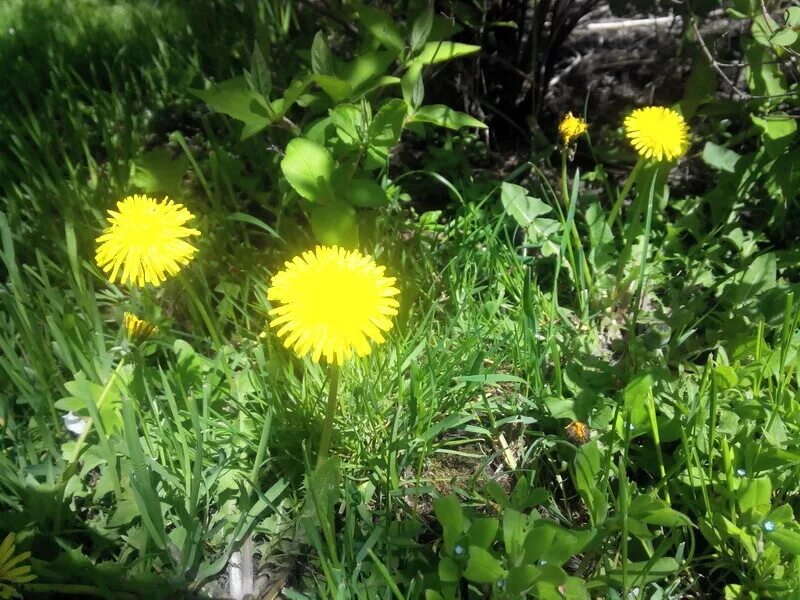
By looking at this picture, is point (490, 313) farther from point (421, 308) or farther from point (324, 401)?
point (324, 401)

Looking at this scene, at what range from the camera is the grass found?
3.27 ft

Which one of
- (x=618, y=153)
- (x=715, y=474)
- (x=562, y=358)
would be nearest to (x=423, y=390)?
(x=562, y=358)

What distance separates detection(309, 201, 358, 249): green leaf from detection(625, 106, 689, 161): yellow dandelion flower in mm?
609

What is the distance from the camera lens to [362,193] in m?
1.31

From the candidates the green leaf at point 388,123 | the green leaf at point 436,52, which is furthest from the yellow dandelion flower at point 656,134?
the green leaf at point 388,123

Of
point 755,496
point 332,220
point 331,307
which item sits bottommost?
point 755,496

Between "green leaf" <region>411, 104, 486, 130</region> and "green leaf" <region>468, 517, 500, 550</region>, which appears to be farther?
"green leaf" <region>411, 104, 486, 130</region>

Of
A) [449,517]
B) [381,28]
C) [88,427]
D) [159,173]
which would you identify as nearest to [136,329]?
[88,427]

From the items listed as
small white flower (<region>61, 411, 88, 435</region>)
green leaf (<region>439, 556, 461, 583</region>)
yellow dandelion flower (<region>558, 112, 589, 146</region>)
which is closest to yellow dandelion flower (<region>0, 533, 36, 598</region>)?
small white flower (<region>61, 411, 88, 435</region>)

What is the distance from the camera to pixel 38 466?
3.72ft

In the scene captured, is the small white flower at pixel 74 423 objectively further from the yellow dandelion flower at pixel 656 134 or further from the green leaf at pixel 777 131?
the green leaf at pixel 777 131

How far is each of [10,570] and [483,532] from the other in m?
0.69

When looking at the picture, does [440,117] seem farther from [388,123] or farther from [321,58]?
[321,58]

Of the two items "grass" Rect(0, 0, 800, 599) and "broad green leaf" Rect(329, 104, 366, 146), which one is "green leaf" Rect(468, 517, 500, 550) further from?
"broad green leaf" Rect(329, 104, 366, 146)
